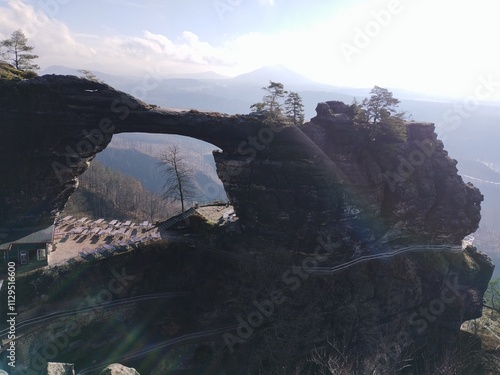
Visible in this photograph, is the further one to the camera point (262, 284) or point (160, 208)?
point (160, 208)

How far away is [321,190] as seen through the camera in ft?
84.5

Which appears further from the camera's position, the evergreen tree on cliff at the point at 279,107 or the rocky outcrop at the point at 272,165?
the evergreen tree on cliff at the point at 279,107

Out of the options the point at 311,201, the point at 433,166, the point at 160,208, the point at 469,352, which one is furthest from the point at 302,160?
the point at 160,208

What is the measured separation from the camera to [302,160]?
25672mm

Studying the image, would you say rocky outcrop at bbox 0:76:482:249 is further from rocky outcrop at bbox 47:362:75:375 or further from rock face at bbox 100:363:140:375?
rock face at bbox 100:363:140:375

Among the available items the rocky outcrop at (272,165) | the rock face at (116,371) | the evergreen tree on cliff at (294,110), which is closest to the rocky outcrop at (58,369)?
the rock face at (116,371)

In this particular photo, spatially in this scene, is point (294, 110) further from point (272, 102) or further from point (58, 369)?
point (58, 369)

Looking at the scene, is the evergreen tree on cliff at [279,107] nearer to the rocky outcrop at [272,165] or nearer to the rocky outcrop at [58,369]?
the rocky outcrop at [272,165]

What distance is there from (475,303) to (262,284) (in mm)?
24832

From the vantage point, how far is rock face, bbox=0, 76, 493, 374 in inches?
910

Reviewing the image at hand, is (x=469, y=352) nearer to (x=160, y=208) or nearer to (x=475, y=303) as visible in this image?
(x=475, y=303)

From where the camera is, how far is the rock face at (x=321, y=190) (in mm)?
23109

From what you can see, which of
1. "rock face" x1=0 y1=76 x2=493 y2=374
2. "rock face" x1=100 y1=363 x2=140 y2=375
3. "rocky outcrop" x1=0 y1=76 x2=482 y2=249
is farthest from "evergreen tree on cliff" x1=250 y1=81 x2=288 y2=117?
"rock face" x1=100 y1=363 x2=140 y2=375

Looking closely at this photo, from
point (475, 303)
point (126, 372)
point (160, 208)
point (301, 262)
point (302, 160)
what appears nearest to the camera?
point (126, 372)
